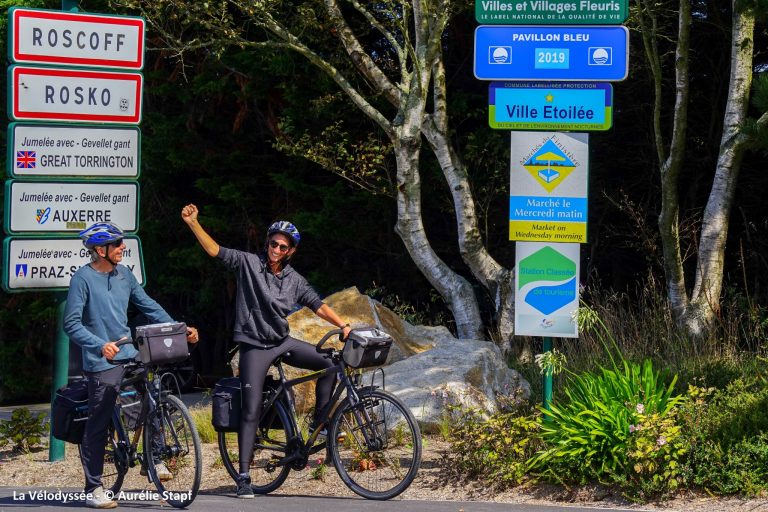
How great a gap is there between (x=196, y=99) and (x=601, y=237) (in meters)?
6.79

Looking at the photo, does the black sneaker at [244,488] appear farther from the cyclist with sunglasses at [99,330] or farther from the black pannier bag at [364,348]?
the black pannier bag at [364,348]

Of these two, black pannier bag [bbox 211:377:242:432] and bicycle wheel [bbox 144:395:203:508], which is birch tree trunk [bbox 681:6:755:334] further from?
bicycle wheel [bbox 144:395:203:508]

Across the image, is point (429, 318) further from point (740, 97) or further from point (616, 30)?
point (616, 30)

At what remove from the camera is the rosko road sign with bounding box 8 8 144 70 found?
9789 mm

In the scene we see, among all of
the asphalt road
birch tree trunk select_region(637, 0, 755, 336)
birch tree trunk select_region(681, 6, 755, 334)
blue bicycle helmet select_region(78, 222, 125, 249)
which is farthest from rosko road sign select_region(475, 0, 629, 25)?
birch tree trunk select_region(681, 6, 755, 334)

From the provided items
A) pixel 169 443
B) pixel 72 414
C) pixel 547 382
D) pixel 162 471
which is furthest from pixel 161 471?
pixel 547 382

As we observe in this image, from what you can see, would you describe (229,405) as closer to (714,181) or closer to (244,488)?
(244,488)

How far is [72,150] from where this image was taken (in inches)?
393

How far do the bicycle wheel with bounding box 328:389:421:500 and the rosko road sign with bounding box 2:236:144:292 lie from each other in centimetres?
281

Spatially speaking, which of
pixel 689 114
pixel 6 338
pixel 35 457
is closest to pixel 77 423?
pixel 35 457

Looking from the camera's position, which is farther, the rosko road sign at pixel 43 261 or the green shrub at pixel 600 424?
the rosko road sign at pixel 43 261

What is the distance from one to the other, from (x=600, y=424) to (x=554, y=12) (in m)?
2.93

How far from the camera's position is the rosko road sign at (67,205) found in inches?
387

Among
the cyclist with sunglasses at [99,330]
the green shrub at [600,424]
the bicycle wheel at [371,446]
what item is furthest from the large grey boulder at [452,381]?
the cyclist with sunglasses at [99,330]
